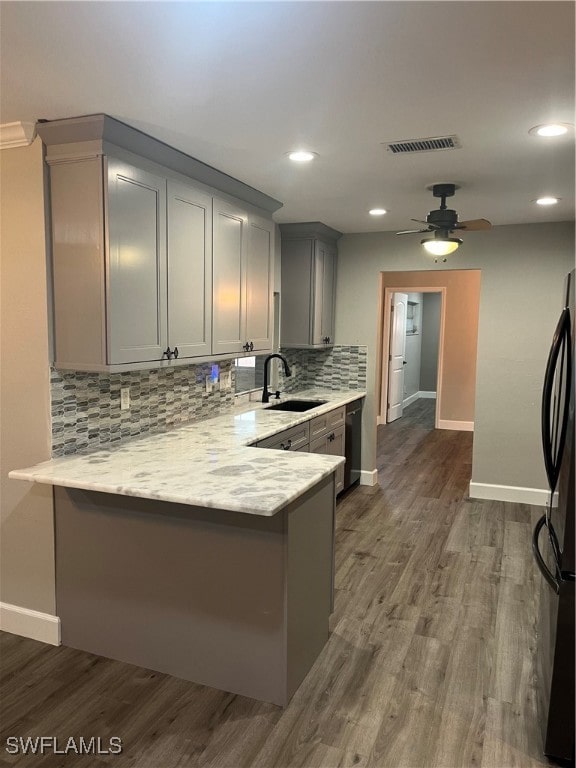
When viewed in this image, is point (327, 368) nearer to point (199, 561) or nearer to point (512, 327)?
point (512, 327)

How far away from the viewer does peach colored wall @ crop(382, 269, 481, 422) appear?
8.59 metres

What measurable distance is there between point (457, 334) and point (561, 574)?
23.1 ft

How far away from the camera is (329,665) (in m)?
2.63

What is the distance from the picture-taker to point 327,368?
5707 mm

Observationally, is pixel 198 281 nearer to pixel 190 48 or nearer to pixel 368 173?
pixel 368 173

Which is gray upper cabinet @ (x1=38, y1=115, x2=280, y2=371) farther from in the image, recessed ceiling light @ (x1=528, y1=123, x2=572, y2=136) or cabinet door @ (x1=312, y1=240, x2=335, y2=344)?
cabinet door @ (x1=312, y1=240, x2=335, y2=344)

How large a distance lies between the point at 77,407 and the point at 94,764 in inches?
59.8

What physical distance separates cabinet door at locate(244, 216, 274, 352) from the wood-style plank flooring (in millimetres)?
1693

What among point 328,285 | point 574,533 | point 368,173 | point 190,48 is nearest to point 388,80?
point 190,48

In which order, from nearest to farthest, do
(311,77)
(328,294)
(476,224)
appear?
(311,77) → (476,224) → (328,294)

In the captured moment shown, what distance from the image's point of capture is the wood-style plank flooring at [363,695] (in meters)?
2.09

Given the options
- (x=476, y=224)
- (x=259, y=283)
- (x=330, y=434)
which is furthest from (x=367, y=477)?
(x=476, y=224)

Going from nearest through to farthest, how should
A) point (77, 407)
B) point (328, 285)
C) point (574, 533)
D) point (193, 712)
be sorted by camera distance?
point (574, 533) < point (193, 712) < point (77, 407) < point (328, 285)

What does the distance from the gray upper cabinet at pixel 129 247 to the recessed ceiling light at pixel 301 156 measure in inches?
19.5
